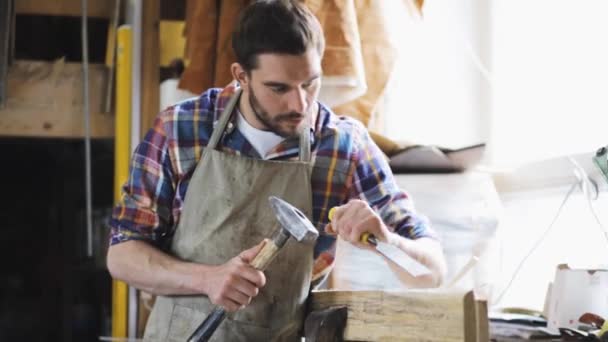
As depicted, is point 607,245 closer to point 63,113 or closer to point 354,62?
point 354,62

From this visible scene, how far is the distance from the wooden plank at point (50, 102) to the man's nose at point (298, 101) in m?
1.30

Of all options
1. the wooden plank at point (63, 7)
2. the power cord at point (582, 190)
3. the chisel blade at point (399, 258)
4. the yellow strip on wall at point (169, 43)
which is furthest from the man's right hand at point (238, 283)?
the wooden plank at point (63, 7)

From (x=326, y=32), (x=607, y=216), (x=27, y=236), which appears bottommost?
(x=27, y=236)

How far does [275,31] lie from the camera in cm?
195

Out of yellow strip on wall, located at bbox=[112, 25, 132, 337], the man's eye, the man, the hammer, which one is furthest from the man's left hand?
yellow strip on wall, located at bbox=[112, 25, 132, 337]

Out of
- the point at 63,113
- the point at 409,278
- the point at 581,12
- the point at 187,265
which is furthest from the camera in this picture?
the point at 63,113

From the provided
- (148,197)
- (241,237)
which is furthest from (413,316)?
(148,197)

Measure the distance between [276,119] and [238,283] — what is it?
441 millimetres

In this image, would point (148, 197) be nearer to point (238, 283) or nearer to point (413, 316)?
point (238, 283)

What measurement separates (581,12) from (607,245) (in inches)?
25.3

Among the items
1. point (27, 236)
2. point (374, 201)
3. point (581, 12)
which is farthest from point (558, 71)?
point (27, 236)

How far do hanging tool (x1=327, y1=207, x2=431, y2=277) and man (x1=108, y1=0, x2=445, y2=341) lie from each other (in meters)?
0.03

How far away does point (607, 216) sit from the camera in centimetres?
198

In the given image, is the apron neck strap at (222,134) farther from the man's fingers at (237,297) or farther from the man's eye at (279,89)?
the man's fingers at (237,297)
